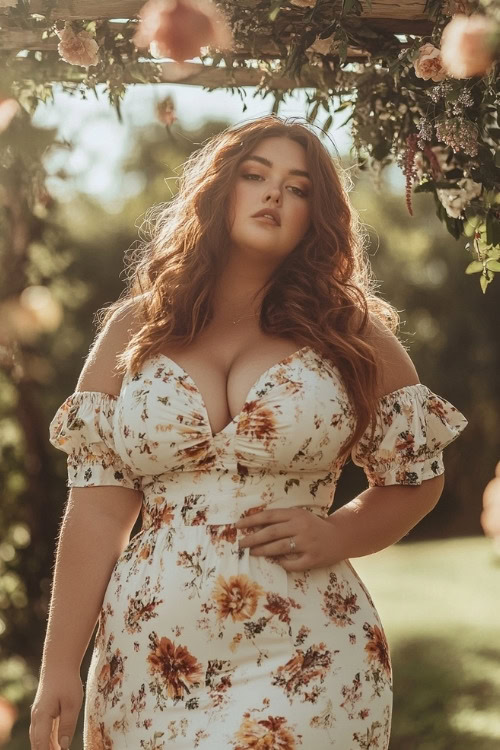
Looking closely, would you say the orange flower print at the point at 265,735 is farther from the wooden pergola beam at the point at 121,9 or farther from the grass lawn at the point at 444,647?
the grass lawn at the point at 444,647

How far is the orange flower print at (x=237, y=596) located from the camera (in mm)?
2350

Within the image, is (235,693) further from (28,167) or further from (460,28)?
(28,167)

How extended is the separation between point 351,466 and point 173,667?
12.3 m

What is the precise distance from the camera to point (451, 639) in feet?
26.9

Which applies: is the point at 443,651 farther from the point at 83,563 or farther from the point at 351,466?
the point at 351,466

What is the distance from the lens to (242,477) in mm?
2473

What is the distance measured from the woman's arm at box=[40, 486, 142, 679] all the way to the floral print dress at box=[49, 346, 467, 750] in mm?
39

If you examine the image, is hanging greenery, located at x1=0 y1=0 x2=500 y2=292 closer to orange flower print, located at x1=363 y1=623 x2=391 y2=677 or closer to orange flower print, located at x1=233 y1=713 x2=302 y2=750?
orange flower print, located at x1=363 y1=623 x2=391 y2=677

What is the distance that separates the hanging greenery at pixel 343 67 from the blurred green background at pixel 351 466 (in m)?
0.23

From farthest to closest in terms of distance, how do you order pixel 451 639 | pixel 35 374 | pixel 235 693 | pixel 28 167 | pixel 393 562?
1. pixel 393 562
2. pixel 451 639
3. pixel 35 374
4. pixel 28 167
5. pixel 235 693

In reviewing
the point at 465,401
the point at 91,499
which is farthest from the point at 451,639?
the point at 465,401

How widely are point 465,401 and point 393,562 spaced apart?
3590 millimetres

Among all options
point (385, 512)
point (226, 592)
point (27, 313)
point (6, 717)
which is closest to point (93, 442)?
point (226, 592)

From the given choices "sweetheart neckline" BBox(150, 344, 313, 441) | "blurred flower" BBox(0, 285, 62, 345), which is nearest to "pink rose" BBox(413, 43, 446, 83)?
"sweetheart neckline" BBox(150, 344, 313, 441)
